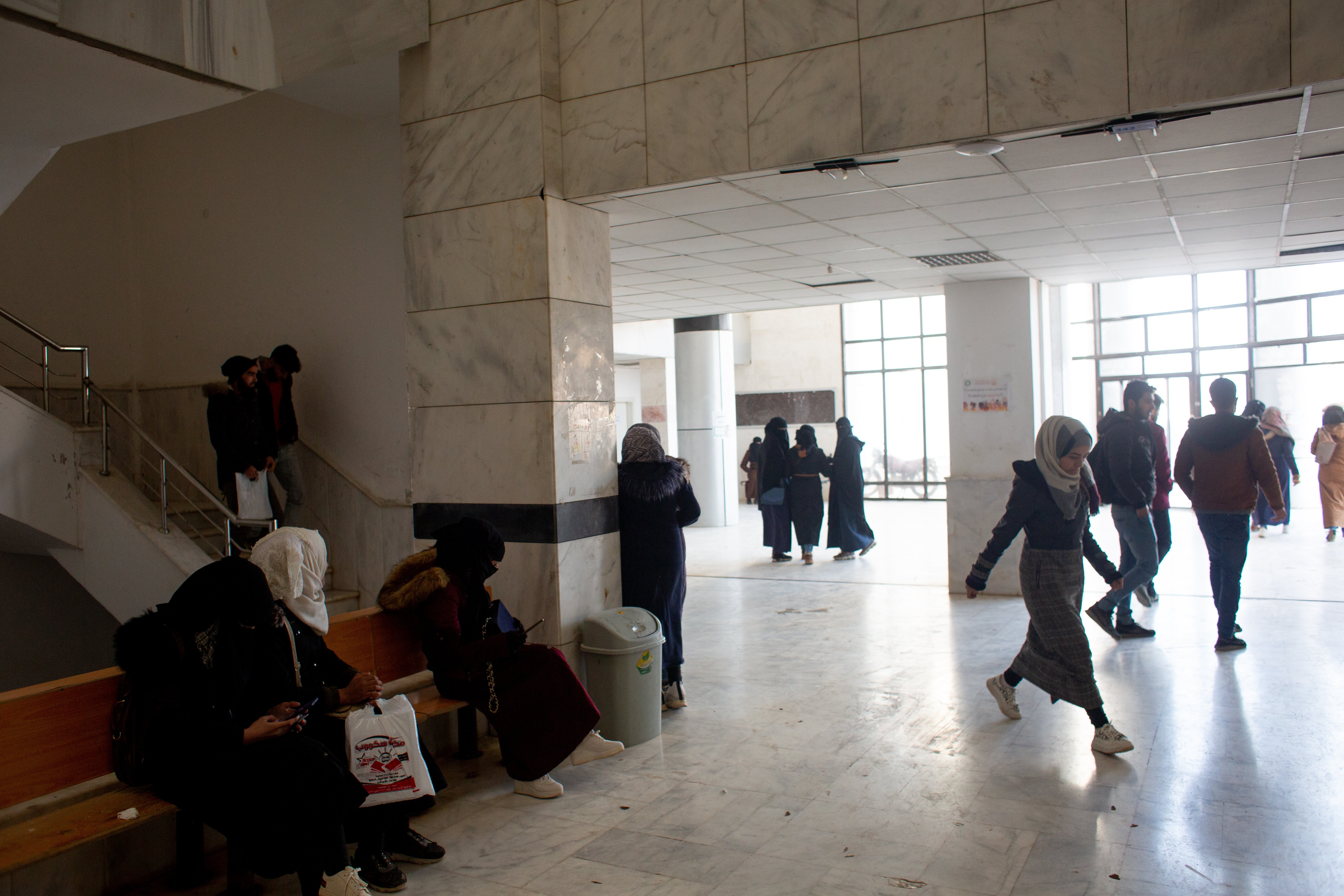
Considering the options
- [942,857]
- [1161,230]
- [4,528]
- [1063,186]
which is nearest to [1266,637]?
[1161,230]

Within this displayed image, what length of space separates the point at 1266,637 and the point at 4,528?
8702 millimetres

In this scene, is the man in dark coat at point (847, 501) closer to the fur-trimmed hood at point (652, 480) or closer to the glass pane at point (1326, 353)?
the fur-trimmed hood at point (652, 480)

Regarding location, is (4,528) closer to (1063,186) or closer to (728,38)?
(728,38)

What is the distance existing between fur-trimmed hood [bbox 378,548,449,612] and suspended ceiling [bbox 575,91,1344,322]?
6.96 ft

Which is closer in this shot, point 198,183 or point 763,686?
point 763,686

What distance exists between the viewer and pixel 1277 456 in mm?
10938

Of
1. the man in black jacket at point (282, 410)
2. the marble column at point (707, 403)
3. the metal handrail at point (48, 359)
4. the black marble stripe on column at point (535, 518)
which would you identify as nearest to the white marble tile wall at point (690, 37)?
the black marble stripe on column at point (535, 518)

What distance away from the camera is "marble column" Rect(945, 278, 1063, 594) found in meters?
8.40

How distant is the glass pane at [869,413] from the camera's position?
19500 mm

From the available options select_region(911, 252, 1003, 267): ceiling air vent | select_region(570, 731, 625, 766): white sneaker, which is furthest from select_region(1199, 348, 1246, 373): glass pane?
select_region(570, 731, 625, 766): white sneaker

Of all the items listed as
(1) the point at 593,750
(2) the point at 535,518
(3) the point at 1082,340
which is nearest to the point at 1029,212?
(2) the point at 535,518

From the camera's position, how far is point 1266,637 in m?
6.32

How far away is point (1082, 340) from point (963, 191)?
507 inches

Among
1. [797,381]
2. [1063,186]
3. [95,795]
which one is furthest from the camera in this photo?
[797,381]
